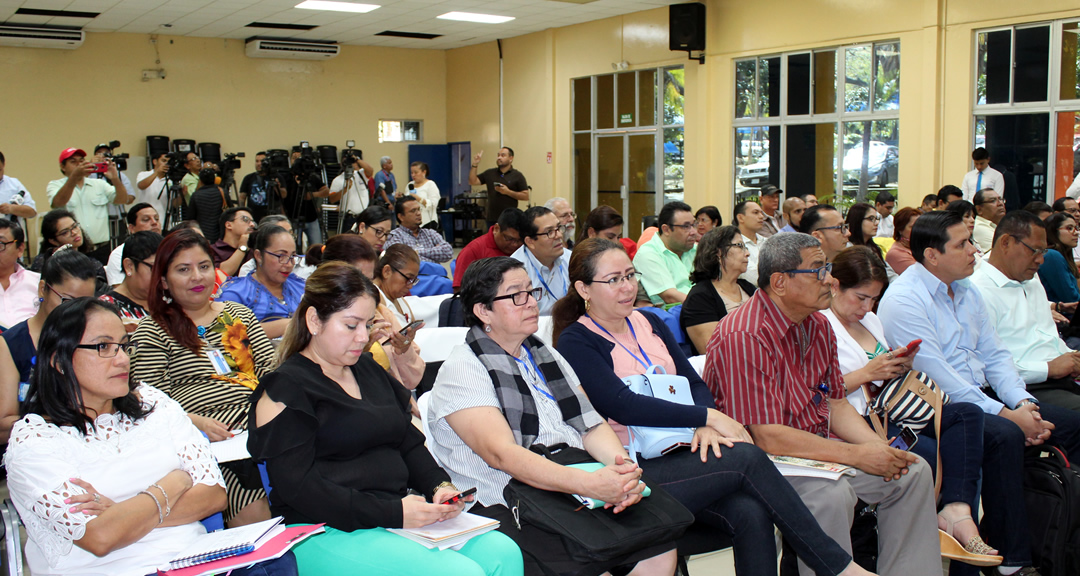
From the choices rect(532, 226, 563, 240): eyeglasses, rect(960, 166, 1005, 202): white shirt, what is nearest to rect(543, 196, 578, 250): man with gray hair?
rect(532, 226, 563, 240): eyeglasses

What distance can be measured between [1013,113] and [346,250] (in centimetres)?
772

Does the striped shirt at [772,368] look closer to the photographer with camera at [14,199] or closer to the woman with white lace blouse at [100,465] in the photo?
the woman with white lace blouse at [100,465]

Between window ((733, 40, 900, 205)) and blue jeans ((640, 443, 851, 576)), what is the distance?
812 cm

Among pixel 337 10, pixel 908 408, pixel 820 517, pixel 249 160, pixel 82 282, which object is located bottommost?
pixel 820 517

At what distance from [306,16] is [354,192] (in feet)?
8.83

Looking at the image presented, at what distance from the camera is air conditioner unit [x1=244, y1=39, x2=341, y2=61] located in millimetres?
13648

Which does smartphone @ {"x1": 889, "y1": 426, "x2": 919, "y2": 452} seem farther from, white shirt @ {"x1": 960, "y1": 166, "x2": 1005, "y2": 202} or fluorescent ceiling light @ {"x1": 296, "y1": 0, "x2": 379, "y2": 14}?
fluorescent ceiling light @ {"x1": 296, "y1": 0, "x2": 379, "y2": 14}

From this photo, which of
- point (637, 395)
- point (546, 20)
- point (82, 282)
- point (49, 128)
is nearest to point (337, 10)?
point (546, 20)

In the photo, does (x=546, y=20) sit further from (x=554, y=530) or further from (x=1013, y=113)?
(x=554, y=530)

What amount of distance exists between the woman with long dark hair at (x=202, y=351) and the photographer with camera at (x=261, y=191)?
8407 mm

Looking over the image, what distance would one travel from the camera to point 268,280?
3.87 metres

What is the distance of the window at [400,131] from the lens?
612 inches

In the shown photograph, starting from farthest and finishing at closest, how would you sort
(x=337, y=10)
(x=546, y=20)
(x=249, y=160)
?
(x=249, y=160) < (x=546, y=20) < (x=337, y=10)

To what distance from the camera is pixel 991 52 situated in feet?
28.4
